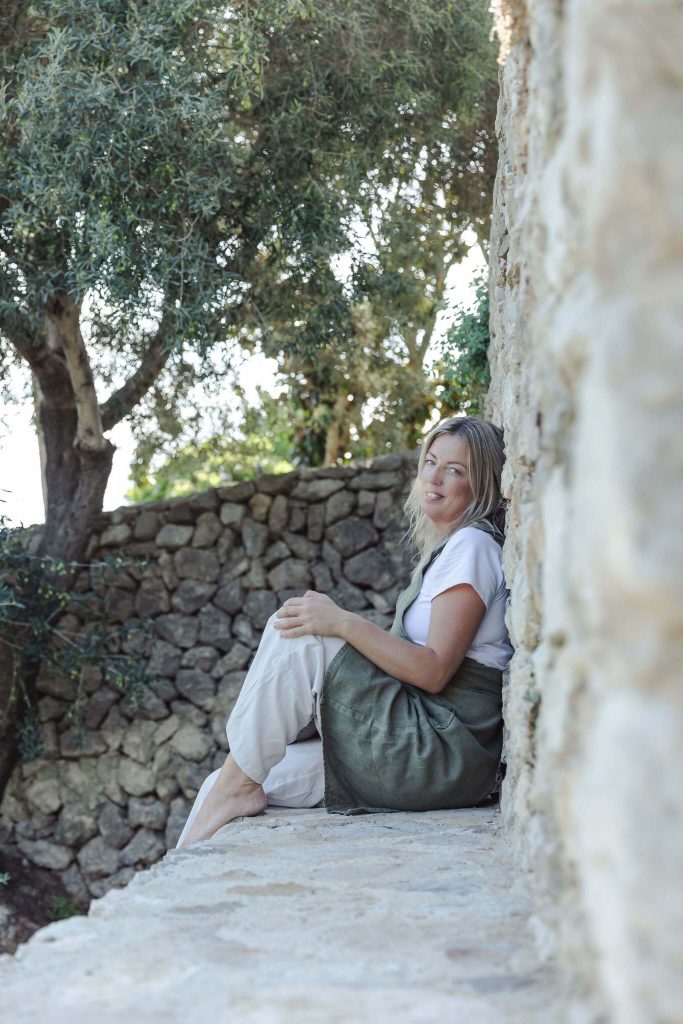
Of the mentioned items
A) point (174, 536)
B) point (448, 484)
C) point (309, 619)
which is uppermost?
point (174, 536)

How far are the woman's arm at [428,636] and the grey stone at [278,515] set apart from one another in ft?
11.9

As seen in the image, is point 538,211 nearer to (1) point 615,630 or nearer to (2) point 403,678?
(1) point 615,630

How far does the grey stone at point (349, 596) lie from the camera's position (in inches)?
241

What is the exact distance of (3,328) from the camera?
5418mm

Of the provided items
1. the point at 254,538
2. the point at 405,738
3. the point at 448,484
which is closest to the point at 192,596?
the point at 254,538

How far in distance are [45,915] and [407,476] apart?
3.14 meters

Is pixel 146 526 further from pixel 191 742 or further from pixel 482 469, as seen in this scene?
pixel 482 469

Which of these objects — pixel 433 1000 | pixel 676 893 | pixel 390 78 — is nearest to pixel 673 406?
pixel 676 893

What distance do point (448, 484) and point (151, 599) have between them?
3615mm

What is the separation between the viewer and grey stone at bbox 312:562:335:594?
6.16m

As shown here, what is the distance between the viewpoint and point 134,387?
19.3 feet

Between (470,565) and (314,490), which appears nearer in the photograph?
(470,565)

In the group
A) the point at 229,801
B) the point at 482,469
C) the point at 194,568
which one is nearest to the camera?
the point at 229,801

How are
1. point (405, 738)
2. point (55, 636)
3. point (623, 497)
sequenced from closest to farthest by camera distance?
1. point (623, 497)
2. point (405, 738)
3. point (55, 636)
